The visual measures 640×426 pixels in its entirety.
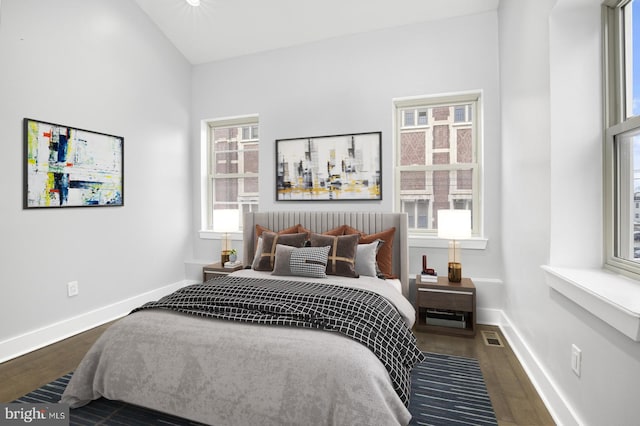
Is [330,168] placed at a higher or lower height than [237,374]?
higher

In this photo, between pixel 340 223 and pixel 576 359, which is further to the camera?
pixel 340 223

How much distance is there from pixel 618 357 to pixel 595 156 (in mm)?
1063

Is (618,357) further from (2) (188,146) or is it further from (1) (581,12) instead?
(2) (188,146)

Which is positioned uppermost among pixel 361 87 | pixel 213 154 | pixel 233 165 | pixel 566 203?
pixel 361 87

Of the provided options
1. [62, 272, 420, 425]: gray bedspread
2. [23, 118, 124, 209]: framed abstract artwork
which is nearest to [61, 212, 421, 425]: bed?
[62, 272, 420, 425]: gray bedspread

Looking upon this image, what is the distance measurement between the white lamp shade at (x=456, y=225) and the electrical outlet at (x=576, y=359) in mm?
1465

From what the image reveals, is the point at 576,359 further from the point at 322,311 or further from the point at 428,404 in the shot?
the point at 322,311

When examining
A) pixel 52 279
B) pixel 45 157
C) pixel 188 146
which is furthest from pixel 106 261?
pixel 188 146

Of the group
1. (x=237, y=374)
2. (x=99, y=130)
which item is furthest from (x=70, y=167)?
(x=237, y=374)

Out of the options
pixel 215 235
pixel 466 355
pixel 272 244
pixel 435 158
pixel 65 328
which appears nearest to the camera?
pixel 466 355

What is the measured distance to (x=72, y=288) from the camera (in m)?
3.06

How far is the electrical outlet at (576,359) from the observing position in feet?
5.26

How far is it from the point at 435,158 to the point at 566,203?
1.81 m

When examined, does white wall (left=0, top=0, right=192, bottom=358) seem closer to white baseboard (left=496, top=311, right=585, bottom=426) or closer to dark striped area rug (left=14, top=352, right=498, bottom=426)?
dark striped area rug (left=14, top=352, right=498, bottom=426)
